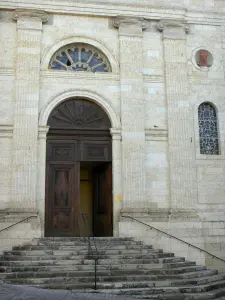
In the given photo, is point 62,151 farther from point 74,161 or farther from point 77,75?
point 77,75

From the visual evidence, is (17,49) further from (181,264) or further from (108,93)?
(181,264)

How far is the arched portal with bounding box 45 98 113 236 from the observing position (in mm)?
13930

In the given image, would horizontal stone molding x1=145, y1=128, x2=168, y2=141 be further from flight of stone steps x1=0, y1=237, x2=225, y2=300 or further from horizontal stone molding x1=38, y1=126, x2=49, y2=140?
flight of stone steps x1=0, y1=237, x2=225, y2=300

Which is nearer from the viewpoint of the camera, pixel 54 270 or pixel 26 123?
pixel 54 270

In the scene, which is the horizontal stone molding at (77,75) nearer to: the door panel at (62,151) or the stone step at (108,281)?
the door panel at (62,151)

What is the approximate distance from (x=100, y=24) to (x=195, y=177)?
6327 mm

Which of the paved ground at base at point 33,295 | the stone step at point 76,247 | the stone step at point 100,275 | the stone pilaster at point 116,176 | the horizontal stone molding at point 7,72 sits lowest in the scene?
the paved ground at base at point 33,295

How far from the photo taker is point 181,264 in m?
11.7

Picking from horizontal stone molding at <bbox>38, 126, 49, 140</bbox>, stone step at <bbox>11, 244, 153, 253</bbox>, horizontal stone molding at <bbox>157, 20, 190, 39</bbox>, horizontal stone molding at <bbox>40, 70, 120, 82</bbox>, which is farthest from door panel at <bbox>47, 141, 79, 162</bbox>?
horizontal stone molding at <bbox>157, 20, 190, 39</bbox>

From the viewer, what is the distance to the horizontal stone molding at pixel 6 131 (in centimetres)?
1392

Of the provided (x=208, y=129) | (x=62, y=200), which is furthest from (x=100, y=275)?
(x=208, y=129)

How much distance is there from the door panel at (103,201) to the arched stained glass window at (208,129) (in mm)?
3473

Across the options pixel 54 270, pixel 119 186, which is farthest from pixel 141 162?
pixel 54 270

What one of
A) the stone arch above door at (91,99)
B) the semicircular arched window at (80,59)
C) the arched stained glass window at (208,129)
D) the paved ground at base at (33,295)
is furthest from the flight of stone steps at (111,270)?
the semicircular arched window at (80,59)
